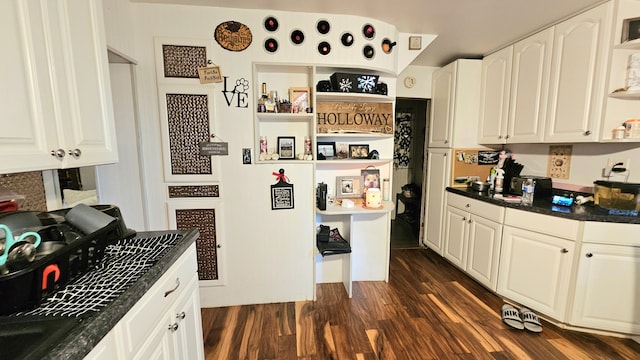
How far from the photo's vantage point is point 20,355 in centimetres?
58

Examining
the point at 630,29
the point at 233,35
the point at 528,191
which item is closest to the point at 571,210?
the point at 528,191

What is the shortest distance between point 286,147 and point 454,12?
1718 mm

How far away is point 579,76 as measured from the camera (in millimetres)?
2020

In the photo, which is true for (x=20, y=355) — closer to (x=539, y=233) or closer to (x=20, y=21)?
(x=20, y=21)

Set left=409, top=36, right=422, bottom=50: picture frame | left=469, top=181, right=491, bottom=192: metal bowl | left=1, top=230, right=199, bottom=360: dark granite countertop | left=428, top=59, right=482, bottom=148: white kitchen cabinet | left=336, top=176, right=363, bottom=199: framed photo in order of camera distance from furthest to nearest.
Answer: left=428, top=59, right=482, bottom=148: white kitchen cabinet < left=469, top=181, right=491, bottom=192: metal bowl < left=336, top=176, right=363, bottom=199: framed photo < left=409, top=36, right=422, bottom=50: picture frame < left=1, top=230, right=199, bottom=360: dark granite countertop

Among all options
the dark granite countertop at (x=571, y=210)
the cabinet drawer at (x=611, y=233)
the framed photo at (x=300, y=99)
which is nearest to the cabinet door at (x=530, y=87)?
the dark granite countertop at (x=571, y=210)

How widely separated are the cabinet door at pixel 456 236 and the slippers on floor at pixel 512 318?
0.64 meters

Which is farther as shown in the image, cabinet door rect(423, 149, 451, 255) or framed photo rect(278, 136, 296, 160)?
cabinet door rect(423, 149, 451, 255)

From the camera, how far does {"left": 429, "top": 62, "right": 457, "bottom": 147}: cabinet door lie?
2929 mm

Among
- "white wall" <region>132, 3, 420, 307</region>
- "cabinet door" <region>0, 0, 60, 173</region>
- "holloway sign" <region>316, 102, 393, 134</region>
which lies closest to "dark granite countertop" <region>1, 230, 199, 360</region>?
"cabinet door" <region>0, 0, 60, 173</region>

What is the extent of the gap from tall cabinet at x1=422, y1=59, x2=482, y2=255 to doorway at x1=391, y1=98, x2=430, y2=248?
1.14 m

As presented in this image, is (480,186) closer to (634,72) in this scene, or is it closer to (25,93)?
(634,72)

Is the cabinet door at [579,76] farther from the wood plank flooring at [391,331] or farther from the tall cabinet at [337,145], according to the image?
the wood plank flooring at [391,331]

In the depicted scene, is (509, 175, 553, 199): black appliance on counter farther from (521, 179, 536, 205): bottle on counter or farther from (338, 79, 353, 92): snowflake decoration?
(338, 79, 353, 92): snowflake decoration
